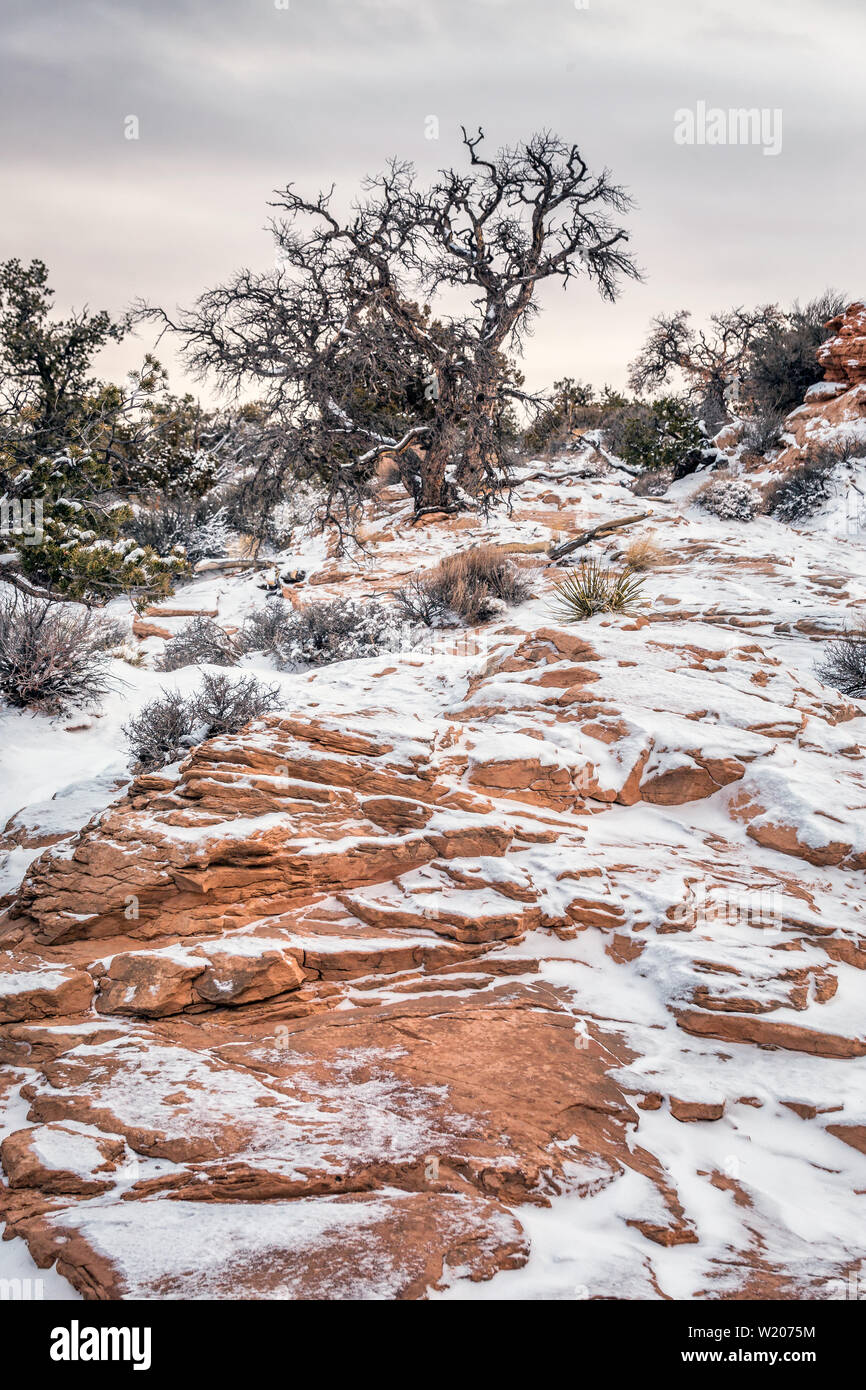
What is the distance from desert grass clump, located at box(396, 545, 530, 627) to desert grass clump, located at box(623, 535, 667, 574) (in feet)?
5.31

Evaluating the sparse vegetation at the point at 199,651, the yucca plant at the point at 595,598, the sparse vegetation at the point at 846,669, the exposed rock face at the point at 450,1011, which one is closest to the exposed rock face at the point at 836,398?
the yucca plant at the point at 595,598

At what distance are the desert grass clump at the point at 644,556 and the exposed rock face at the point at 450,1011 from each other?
569 cm

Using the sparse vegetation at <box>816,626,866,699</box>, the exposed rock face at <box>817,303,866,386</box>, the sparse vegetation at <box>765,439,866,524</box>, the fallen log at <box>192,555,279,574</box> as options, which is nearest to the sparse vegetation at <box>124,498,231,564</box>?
the fallen log at <box>192,555,279,574</box>

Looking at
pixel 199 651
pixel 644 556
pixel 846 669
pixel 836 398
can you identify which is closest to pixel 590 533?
pixel 644 556

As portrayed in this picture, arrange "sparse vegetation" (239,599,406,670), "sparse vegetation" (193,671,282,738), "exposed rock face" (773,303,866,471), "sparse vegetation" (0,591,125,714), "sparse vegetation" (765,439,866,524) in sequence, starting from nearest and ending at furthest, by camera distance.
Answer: "sparse vegetation" (193,671,282,738) < "sparse vegetation" (0,591,125,714) < "sparse vegetation" (239,599,406,670) < "sparse vegetation" (765,439,866,524) < "exposed rock face" (773,303,866,471)

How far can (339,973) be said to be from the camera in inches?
116

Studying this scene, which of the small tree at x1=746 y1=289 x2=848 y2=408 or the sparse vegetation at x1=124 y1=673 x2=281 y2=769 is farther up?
the small tree at x1=746 y1=289 x2=848 y2=408

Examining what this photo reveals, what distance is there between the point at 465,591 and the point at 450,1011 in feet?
23.7

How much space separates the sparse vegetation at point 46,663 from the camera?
675 centimetres

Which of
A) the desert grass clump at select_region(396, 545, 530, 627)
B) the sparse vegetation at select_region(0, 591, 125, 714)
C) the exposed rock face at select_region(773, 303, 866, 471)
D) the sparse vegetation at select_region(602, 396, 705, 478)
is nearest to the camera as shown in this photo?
the sparse vegetation at select_region(0, 591, 125, 714)

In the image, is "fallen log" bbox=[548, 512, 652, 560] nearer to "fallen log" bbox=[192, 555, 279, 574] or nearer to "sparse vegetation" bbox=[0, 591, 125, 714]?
"fallen log" bbox=[192, 555, 279, 574]

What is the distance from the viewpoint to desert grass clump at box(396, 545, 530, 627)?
30.7 ft

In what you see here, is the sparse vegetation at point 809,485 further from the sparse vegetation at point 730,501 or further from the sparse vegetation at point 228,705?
the sparse vegetation at point 228,705

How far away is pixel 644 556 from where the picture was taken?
10742 mm
